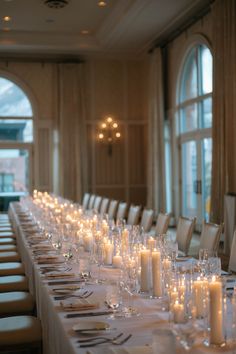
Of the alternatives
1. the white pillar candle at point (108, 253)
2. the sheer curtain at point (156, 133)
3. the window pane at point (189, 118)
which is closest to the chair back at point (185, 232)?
the white pillar candle at point (108, 253)

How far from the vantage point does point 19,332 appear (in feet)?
10.0

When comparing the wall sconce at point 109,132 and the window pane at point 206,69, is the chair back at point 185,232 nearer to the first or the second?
the window pane at point 206,69

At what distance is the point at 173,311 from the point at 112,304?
1.72ft

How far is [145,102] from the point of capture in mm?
14258

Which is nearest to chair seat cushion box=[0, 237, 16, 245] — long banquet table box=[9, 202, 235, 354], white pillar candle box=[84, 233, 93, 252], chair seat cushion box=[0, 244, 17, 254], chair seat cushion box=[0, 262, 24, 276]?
chair seat cushion box=[0, 244, 17, 254]

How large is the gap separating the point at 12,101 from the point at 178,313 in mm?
12407

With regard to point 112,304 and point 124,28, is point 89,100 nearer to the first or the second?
point 124,28

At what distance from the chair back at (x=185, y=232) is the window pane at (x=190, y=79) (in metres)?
6.31

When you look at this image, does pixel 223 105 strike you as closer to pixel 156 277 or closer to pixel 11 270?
pixel 11 270

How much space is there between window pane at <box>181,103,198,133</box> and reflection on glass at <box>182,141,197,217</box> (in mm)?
357

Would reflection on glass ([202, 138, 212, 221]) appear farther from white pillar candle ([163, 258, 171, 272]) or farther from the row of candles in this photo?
A: white pillar candle ([163, 258, 171, 272])

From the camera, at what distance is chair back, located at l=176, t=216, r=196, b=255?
16.3 ft

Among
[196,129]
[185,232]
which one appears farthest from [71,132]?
[185,232]

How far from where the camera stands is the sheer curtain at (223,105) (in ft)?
27.9
